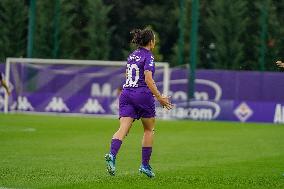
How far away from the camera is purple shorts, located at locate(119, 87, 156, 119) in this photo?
12328 millimetres

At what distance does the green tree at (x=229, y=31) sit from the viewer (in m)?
50.7

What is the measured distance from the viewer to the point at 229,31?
169 ft

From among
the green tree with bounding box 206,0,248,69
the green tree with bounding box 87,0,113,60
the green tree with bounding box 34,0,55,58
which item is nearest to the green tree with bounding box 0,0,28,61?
the green tree with bounding box 34,0,55,58

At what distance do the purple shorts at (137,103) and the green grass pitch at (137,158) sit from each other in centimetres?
91

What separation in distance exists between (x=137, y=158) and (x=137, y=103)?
448cm

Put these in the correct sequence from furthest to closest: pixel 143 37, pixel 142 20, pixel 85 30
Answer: pixel 142 20
pixel 85 30
pixel 143 37

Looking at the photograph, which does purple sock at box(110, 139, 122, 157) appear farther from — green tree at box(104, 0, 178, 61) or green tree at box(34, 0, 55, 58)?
green tree at box(104, 0, 178, 61)

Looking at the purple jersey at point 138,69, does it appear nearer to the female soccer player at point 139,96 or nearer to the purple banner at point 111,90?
the female soccer player at point 139,96

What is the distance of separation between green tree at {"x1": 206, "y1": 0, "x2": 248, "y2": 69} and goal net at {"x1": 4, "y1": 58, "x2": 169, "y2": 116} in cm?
1254

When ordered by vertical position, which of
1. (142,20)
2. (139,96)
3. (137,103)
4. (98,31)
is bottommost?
(137,103)

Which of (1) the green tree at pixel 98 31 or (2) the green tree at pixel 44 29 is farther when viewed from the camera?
(1) the green tree at pixel 98 31

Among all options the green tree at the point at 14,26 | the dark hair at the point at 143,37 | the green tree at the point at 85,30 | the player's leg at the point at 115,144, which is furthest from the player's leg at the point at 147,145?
the green tree at the point at 85,30

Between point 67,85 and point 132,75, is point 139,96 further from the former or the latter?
point 67,85

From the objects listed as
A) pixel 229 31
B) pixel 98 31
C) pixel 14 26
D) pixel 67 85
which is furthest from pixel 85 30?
pixel 67 85
